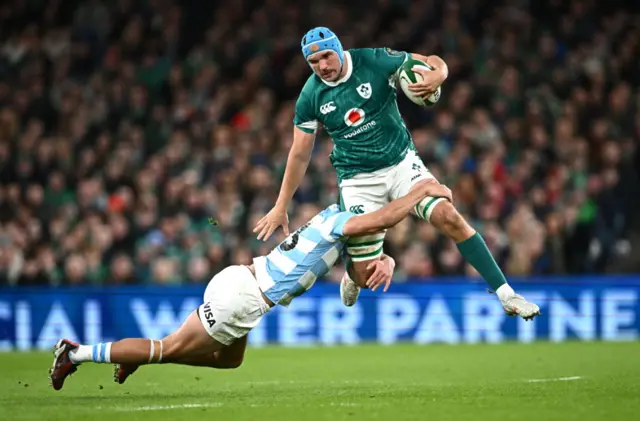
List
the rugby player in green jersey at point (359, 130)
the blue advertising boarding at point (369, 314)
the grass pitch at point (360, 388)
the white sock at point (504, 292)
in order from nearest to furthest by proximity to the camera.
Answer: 1. the grass pitch at point (360, 388)
2. the white sock at point (504, 292)
3. the rugby player in green jersey at point (359, 130)
4. the blue advertising boarding at point (369, 314)

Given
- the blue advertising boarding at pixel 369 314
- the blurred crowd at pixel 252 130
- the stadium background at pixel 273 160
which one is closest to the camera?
the blue advertising boarding at pixel 369 314

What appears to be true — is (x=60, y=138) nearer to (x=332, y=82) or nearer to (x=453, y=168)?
(x=453, y=168)

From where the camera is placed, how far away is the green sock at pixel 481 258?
9555 millimetres

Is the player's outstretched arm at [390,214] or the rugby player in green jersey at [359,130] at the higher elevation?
the rugby player in green jersey at [359,130]

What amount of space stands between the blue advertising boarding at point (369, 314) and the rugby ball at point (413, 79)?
644cm

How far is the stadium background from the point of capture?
16047mm

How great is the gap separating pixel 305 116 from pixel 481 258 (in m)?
1.86

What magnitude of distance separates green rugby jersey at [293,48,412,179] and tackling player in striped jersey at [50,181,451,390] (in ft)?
2.53

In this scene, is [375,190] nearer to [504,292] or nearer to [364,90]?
[364,90]

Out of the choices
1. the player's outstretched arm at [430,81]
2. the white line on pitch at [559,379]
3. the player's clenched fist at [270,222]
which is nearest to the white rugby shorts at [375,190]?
the player's clenched fist at [270,222]

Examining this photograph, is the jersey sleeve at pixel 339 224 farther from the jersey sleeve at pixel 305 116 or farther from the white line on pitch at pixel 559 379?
the white line on pitch at pixel 559 379

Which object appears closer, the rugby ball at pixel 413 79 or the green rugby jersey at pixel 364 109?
the rugby ball at pixel 413 79

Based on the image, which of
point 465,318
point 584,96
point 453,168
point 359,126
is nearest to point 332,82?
point 359,126

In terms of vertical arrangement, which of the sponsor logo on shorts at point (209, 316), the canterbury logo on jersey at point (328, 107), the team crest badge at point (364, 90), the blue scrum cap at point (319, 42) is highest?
the blue scrum cap at point (319, 42)
